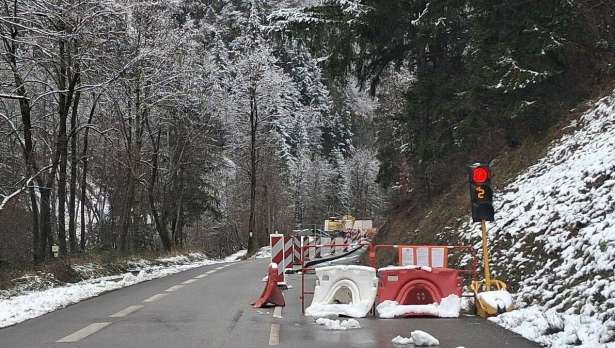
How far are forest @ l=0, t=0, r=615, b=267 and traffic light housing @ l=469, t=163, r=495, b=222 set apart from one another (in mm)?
6121

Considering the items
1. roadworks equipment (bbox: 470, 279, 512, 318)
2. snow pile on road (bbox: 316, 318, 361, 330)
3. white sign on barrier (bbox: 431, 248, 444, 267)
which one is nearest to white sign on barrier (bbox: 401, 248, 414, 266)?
white sign on barrier (bbox: 431, 248, 444, 267)

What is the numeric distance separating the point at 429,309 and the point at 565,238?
2.68 m

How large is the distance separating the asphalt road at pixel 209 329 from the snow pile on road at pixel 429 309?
1.05ft

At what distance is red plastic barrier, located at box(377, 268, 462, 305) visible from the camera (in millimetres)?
11531

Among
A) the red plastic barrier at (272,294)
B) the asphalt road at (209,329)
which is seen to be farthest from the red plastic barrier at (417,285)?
the red plastic barrier at (272,294)

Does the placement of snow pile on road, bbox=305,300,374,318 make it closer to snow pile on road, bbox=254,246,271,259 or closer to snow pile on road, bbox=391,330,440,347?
snow pile on road, bbox=391,330,440,347

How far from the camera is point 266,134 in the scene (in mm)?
60594

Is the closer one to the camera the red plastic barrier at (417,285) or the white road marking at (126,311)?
the red plastic barrier at (417,285)

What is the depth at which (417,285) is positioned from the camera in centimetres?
1171

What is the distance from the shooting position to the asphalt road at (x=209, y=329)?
8789 mm

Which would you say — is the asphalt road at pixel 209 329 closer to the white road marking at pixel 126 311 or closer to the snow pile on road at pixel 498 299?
the white road marking at pixel 126 311

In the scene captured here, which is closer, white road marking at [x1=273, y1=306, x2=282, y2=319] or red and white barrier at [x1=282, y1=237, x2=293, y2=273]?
white road marking at [x1=273, y1=306, x2=282, y2=319]

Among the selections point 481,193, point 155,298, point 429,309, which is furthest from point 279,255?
point 481,193

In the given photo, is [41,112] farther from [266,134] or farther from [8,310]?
[266,134]
